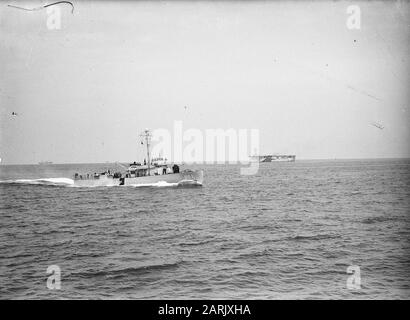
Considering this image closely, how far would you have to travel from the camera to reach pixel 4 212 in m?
36.1

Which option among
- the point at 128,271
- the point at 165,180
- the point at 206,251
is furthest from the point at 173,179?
the point at 128,271

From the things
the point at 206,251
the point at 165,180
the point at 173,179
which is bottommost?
the point at 206,251

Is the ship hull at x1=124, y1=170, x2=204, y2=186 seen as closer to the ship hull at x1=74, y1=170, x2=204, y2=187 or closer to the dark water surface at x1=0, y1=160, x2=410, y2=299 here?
the ship hull at x1=74, y1=170, x2=204, y2=187

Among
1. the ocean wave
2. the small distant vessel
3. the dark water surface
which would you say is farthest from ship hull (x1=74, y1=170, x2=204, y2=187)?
the ocean wave

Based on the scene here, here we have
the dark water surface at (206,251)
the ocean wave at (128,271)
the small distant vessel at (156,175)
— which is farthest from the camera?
the small distant vessel at (156,175)

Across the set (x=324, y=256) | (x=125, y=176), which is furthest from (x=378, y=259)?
(x=125, y=176)

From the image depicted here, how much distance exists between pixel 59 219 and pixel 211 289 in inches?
861

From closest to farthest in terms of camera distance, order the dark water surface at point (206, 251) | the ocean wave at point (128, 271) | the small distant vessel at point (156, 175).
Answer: the dark water surface at point (206, 251), the ocean wave at point (128, 271), the small distant vessel at point (156, 175)

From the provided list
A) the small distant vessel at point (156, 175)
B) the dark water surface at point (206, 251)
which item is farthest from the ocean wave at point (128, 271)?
the small distant vessel at point (156, 175)

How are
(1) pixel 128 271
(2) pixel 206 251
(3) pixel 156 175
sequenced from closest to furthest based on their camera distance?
1. (1) pixel 128 271
2. (2) pixel 206 251
3. (3) pixel 156 175

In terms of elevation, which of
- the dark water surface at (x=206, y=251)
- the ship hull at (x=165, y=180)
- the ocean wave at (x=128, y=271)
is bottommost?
the dark water surface at (x=206, y=251)

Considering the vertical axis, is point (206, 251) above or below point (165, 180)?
below

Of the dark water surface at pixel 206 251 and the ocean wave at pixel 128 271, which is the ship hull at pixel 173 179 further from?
the ocean wave at pixel 128 271

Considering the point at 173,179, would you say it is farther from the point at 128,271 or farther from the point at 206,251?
the point at 128,271
